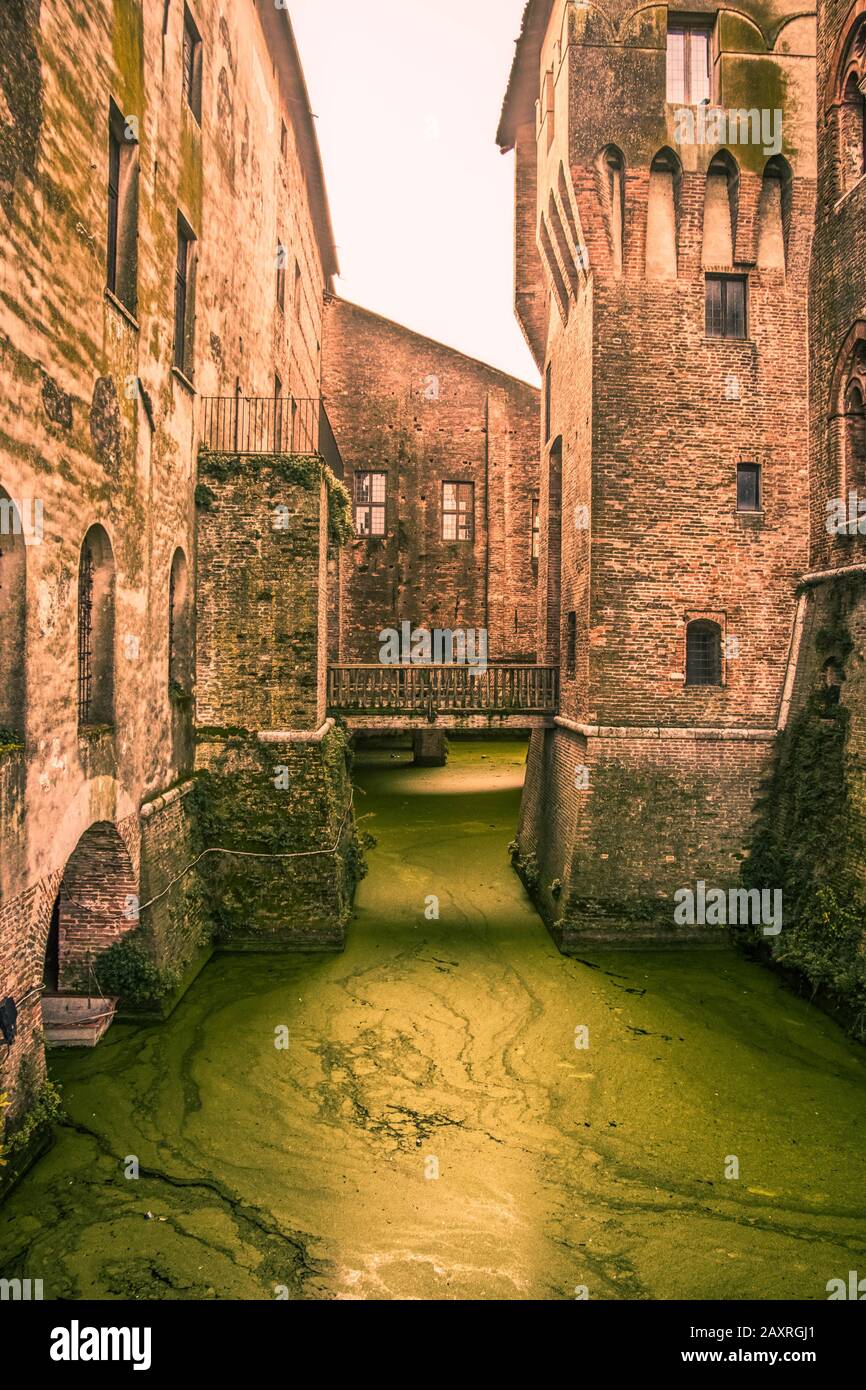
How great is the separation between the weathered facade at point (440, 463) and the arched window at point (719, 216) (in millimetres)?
14546

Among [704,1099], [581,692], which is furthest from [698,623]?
[704,1099]

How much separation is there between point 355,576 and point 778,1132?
21942 mm

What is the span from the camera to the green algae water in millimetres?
6441

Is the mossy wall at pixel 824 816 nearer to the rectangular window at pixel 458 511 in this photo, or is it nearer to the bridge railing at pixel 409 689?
the bridge railing at pixel 409 689

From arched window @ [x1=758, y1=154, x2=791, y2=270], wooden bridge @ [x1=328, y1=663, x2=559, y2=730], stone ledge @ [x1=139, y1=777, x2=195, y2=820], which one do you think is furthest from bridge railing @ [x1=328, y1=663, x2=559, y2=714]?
arched window @ [x1=758, y1=154, x2=791, y2=270]

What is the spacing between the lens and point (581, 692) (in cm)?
1422

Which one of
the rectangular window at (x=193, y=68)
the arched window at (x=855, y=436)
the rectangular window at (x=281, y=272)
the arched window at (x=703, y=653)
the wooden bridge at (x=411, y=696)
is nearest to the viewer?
the rectangular window at (x=193, y=68)

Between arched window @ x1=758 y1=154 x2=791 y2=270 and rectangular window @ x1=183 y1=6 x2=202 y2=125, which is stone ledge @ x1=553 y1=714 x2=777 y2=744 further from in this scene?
rectangular window @ x1=183 y1=6 x2=202 y2=125

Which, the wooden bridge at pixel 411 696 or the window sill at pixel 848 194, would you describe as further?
the wooden bridge at pixel 411 696

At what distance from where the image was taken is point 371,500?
28141mm

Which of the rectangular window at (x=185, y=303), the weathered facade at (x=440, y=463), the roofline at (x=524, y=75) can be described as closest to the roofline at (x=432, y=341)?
the weathered facade at (x=440, y=463)

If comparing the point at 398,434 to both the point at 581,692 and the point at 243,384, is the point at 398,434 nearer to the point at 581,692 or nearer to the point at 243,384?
the point at 243,384

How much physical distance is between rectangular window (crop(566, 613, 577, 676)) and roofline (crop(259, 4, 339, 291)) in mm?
14137

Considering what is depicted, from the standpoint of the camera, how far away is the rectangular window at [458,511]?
2842cm
